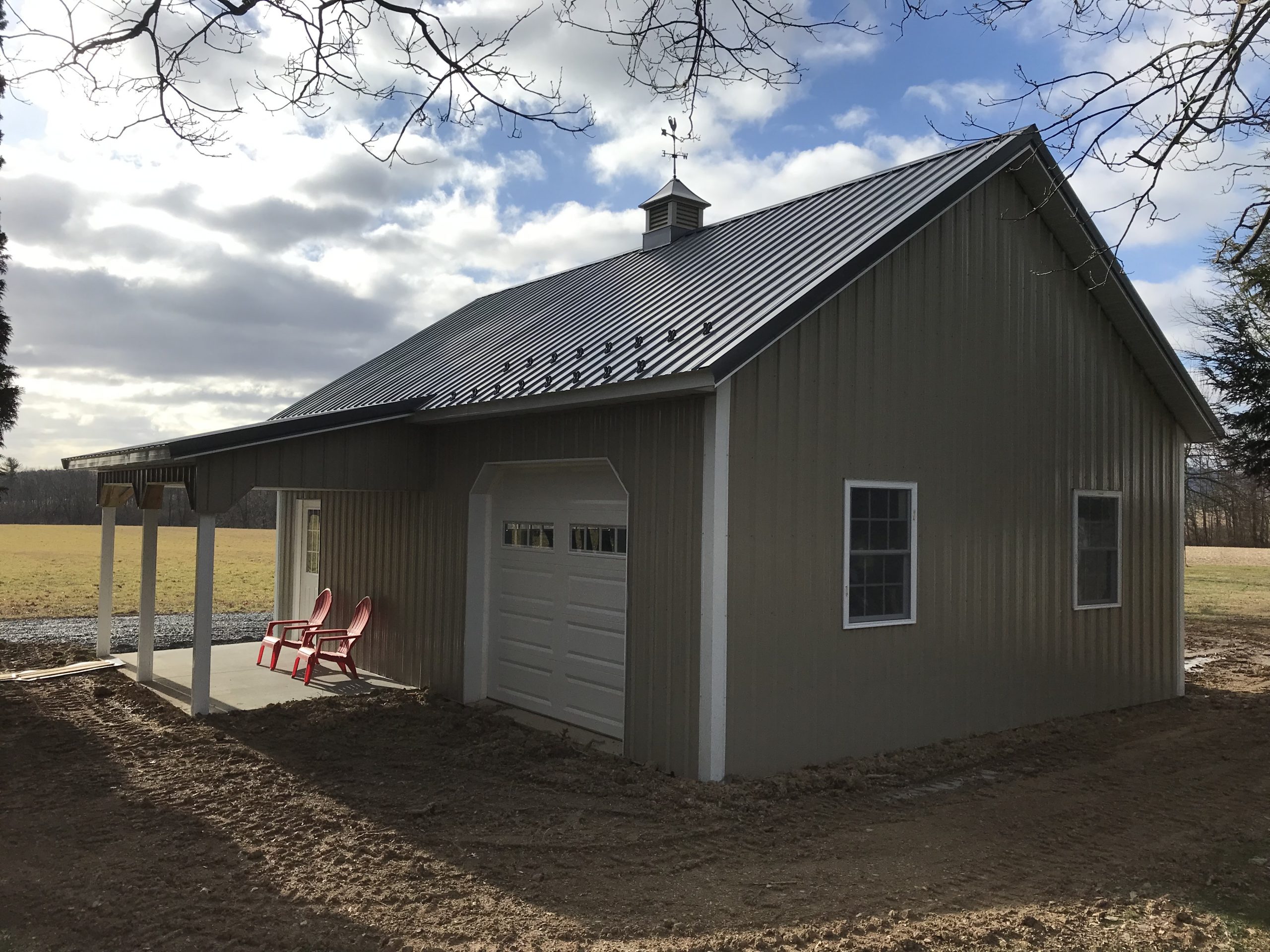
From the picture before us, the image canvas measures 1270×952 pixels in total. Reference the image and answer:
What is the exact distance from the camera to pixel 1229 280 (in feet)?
51.4

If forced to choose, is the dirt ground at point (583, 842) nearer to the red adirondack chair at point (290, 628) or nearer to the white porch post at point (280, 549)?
the red adirondack chair at point (290, 628)

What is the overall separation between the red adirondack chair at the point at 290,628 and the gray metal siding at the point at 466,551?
17 centimetres

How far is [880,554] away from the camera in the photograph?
768cm

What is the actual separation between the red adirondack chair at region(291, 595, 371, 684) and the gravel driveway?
8.73 feet

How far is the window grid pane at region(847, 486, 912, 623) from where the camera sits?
754 centimetres

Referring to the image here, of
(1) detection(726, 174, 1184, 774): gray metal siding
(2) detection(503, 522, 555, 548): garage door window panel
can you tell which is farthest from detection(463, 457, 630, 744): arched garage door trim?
(1) detection(726, 174, 1184, 774): gray metal siding

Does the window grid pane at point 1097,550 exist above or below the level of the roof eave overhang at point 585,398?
below

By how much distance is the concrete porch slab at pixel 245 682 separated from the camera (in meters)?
9.34

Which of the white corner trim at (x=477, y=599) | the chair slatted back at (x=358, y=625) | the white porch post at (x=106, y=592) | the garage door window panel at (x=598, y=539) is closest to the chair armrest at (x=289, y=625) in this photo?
the chair slatted back at (x=358, y=625)

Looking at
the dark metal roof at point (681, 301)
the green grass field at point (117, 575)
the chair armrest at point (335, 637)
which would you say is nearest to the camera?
the dark metal roof at point (681, 301)

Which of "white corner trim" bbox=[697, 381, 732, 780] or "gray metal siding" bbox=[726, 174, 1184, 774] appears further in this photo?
"gray metal siding" bbox=[726, 174, 1184, 774]

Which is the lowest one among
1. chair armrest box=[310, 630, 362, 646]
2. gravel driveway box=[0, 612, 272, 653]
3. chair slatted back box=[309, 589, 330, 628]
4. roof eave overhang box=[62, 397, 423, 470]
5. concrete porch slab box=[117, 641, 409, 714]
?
gravel driveway box=[0, 612, 272, 653]

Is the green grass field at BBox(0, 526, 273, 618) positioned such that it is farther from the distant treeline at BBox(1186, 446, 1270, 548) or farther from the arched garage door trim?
the distant treeline at BBox(1186, 446, 1270, 548)

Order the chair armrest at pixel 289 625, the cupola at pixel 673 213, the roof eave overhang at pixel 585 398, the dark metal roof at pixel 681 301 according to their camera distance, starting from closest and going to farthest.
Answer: the roof eave overhang at pixel 585 398, the dark metal roof at pixel 681 301, the chair armrest at pixel 289 625, the cupola at pixel 673 213
